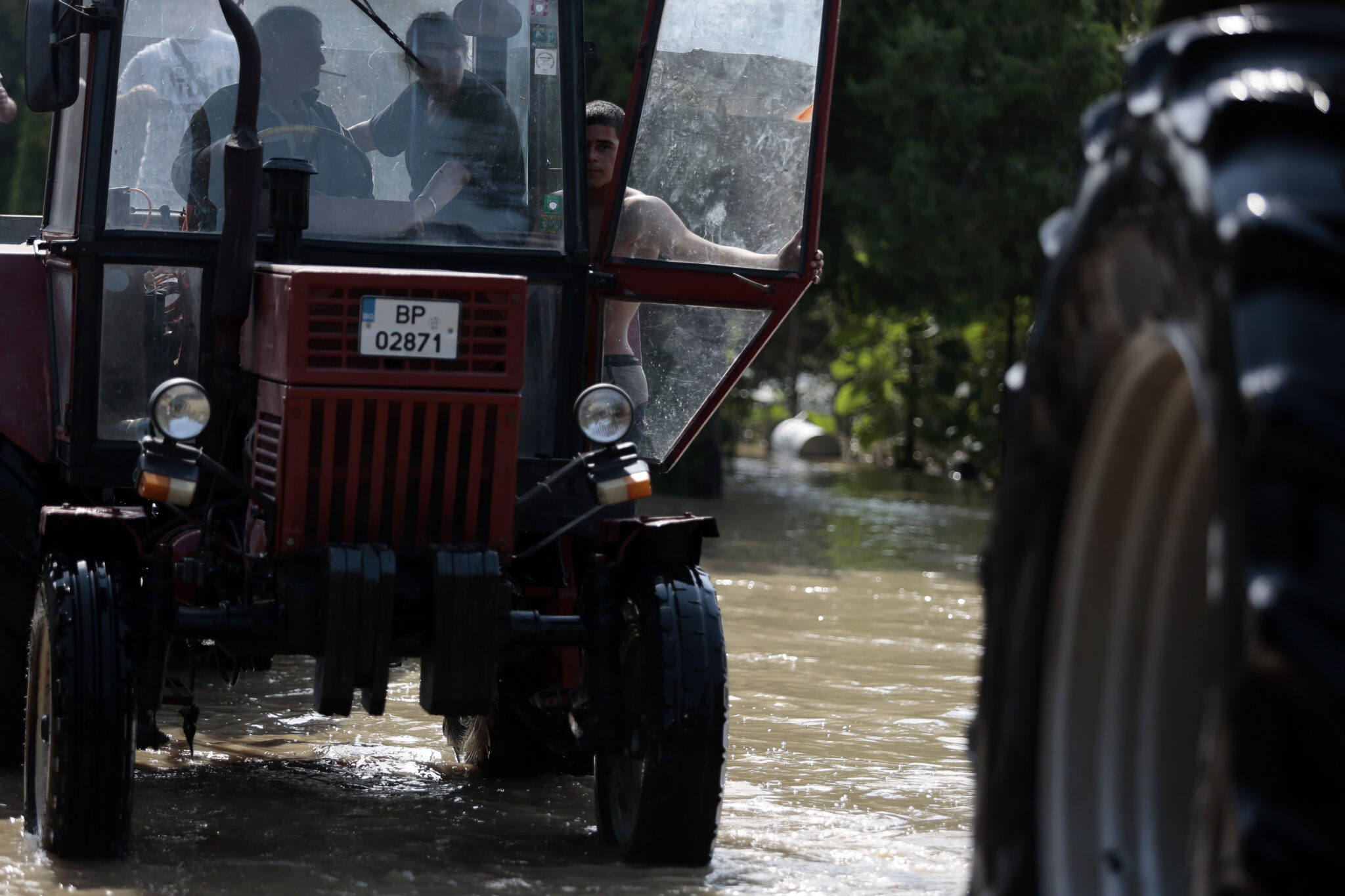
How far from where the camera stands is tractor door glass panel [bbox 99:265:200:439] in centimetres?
507

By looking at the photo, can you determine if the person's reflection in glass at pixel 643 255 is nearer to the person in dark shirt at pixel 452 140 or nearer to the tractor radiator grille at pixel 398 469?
the person in dark shirt at pixel 452 140

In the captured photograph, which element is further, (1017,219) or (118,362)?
(1017,219)

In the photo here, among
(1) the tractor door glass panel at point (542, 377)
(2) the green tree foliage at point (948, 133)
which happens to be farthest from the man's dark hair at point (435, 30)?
(2) the green tree foliage at point (948, 133)

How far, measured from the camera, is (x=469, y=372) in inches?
177

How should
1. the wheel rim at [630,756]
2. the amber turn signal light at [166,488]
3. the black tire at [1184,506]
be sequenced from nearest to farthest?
the black tire at [1184,506], the amber turn signal light at [166,488], the wheel rim at [630,756]

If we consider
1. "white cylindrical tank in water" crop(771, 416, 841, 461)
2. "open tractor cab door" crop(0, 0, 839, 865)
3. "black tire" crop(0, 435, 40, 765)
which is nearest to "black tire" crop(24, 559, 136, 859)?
"open tractor cab door" crop(0, 0, 839, 865)

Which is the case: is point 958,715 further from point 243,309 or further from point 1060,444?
point 1060,444

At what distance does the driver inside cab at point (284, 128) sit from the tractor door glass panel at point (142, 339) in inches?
7.9

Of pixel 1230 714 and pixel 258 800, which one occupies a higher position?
pixel 1230 714

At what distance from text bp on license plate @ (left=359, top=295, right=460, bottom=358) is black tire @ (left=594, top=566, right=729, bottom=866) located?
78 centimetres

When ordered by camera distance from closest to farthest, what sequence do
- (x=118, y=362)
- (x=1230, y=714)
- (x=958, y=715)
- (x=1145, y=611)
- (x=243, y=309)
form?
(x=1230, y=714)
(x=1145, y=611)
(x=243, y=309)
(x=118, y=362)
(x=958, y=715)

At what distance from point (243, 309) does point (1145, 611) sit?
308 cm

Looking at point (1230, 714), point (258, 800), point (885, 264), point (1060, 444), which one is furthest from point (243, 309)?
point (885, 264)

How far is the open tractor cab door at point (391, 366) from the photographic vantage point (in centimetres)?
439
